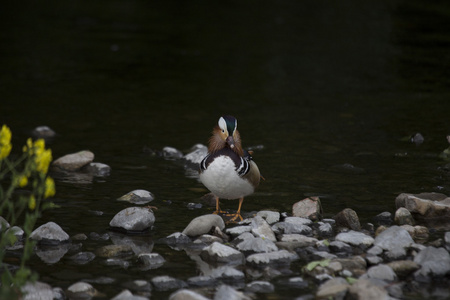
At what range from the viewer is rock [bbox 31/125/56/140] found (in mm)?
13266

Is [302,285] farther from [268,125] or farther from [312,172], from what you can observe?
[268,125]

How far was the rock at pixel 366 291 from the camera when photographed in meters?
6.31

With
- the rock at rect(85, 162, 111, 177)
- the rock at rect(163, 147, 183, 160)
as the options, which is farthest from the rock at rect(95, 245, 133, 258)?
the rock at rect(163, 147, 183, 160)

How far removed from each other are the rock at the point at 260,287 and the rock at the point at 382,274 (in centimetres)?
90

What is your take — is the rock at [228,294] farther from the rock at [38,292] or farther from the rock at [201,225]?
the rock at [201,225]

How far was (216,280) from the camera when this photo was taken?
23.1ft

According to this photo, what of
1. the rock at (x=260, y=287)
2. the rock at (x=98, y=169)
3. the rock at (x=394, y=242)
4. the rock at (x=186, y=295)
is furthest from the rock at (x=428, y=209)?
the rock at (x=98, y=169)

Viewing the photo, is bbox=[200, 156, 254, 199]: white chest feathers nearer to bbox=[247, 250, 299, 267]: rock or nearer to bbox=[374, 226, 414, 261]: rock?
bbox=[247, 250, 299, 267]: rock

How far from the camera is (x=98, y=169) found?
1130 cm

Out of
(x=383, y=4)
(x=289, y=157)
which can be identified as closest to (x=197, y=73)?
(x=289, y=157)

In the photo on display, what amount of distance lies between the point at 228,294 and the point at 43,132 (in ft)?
26.0

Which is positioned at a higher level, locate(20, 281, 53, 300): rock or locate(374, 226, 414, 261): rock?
locate(374, 226, 414, 261): rock

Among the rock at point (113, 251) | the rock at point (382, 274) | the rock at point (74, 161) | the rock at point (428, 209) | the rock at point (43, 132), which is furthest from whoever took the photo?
the rock at point (43, 132)

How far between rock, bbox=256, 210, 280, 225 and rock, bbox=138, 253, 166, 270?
67.9 inches
